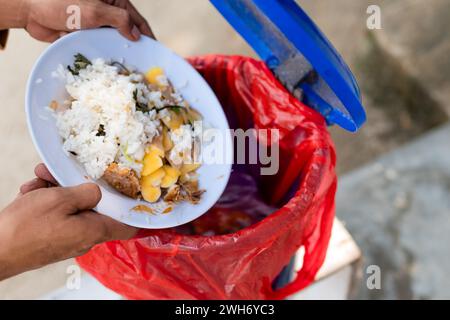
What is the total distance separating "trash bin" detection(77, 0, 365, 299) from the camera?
3.04ft

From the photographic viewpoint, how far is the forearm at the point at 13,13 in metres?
0.98

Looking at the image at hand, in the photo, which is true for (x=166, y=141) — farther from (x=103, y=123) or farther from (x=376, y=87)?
(x=376, y=87)

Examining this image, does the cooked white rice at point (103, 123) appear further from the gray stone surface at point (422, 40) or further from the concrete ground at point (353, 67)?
the gray stone surface at point (422, 40)

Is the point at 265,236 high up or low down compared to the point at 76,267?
up

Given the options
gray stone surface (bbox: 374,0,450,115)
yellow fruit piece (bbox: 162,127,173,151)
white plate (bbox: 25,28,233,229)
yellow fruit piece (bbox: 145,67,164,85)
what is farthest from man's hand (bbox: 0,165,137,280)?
gray stone surface (bbox: 374,0,450,115)

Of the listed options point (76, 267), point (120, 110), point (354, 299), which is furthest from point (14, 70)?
point (354, 299)

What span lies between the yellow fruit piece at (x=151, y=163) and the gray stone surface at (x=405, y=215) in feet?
2.31

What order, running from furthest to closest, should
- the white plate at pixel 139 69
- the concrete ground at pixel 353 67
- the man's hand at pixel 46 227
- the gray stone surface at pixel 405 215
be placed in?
the concrete ground at pixel 353 67
the gray stone surface at pixel 405 215
the white plate at pixel 139 69
the man's hand at pixel 46 227

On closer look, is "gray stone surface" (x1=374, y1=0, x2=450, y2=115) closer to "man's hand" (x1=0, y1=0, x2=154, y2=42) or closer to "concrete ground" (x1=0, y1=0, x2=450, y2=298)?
"concrete ground" (x1=0, y1=0, x2=450, y2=298)

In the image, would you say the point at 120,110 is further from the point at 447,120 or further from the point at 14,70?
the point at 447,120

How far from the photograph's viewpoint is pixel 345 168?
1674 mm

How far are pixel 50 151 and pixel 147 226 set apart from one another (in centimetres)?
19

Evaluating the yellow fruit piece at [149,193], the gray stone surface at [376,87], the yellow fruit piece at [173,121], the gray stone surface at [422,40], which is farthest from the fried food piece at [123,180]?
the gray stone surface at [422,40]

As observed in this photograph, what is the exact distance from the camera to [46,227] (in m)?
0.75
